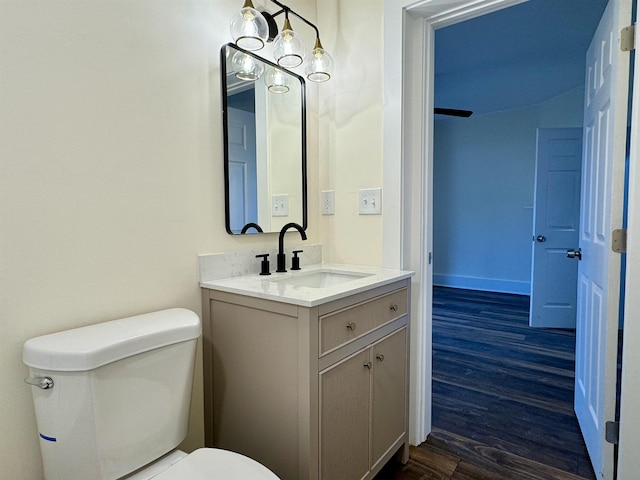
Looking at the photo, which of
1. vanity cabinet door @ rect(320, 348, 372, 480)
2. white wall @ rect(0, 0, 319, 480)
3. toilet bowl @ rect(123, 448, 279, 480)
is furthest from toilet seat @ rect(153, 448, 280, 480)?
white wall @ rect(0, 0, 319, 480)

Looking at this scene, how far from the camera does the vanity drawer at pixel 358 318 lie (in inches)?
44.1

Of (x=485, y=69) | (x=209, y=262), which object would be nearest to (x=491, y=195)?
(x=485, y=69)

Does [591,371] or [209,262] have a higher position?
[209,262]

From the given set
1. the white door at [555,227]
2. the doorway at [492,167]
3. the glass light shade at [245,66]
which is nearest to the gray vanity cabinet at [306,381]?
the glass light shade at [245,66]

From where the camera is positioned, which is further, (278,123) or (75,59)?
(278,123)

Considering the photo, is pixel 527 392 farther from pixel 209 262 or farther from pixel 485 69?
pixel 485 69

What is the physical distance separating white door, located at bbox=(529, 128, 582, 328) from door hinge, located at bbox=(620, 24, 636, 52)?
236 centimetres

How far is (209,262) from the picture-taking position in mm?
1384

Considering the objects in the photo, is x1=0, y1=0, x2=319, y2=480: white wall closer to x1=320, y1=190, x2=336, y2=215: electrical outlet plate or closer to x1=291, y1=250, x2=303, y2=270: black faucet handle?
x1=291, y1=250, x2=303, y2=270: black faucet handle

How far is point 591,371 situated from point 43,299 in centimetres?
207

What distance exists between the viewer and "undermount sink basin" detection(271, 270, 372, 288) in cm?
155

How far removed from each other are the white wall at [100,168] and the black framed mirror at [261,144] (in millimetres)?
59

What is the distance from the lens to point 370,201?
173 centimetres

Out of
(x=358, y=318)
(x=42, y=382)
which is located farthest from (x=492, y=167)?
(x=42, y=382)
